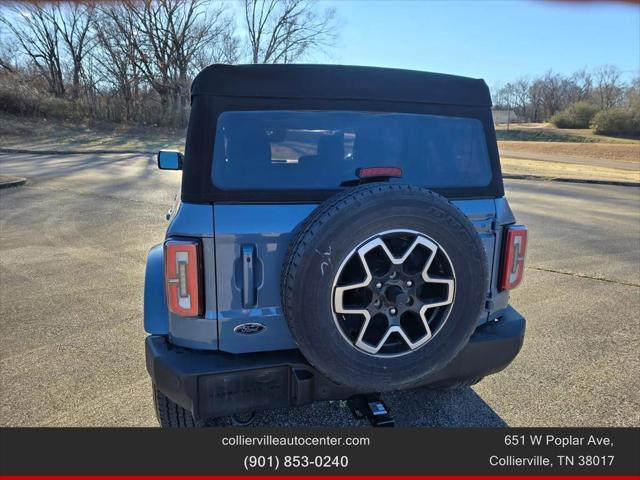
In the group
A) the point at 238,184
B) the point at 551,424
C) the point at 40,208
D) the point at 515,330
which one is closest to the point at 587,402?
the point at 551,424

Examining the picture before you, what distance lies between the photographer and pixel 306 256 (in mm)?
1877

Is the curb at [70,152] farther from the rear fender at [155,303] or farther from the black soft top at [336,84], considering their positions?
the black soft top at [336,84]

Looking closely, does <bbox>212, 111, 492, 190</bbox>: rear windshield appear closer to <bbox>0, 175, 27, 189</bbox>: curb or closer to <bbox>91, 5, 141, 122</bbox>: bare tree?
<bbox>0, 175, 27, 189</bbox>: curb

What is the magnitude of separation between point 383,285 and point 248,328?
0.67 m

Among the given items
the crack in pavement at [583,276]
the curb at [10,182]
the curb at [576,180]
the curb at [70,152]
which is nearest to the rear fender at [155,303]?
the crack in pavement at [583,276]

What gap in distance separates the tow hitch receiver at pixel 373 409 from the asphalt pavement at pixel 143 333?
0.41 metres

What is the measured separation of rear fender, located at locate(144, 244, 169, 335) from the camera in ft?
7.40

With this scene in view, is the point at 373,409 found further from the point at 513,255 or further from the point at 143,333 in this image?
the point at 143,333

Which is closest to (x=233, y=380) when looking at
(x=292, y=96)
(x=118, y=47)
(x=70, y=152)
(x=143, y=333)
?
(x=292, y=96)

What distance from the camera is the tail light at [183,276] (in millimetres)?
1975

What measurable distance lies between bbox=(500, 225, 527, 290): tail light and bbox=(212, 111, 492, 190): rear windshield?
1.06ft

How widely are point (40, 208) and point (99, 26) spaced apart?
36.7 meters

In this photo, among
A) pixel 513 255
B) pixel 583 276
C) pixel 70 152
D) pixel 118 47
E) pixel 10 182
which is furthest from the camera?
pixel 118 47

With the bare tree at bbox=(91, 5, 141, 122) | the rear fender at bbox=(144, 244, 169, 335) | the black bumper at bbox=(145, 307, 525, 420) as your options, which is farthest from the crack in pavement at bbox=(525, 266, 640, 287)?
the bare tree at bbox=(91, 5, 141, 122)
